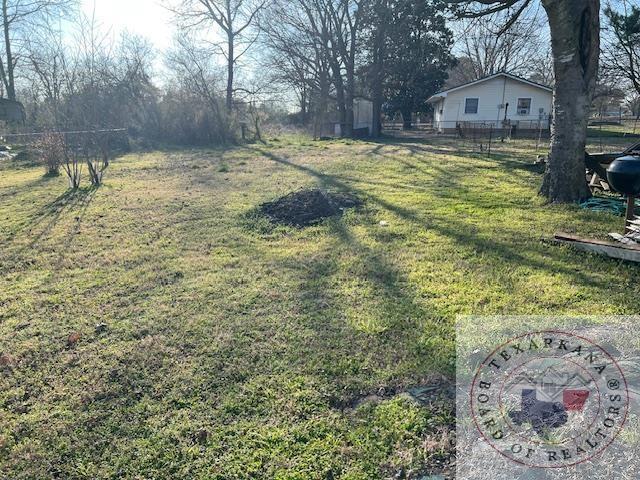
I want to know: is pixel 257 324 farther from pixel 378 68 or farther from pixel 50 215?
pixel 378 68

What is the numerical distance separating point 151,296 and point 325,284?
163cm

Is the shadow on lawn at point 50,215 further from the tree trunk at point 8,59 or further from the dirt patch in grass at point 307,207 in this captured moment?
the tree trunk at point 8,59

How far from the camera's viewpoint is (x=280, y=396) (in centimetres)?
244

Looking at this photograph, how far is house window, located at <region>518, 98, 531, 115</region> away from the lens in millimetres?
28578

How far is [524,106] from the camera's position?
28734mm

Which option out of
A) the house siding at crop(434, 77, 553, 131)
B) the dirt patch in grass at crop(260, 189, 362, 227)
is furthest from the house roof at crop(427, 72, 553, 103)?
the dirt patch in grass at crop(260, 189, 362, 227)

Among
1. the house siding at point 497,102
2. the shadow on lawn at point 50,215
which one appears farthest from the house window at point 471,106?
the shadow on lawn at point 50,215

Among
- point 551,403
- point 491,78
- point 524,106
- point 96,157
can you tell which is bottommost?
point 551,403

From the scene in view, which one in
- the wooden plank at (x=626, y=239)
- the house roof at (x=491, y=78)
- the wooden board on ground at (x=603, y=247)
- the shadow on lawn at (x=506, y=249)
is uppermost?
the house roof at (x=491, y=78)

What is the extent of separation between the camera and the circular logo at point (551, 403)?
181 cm

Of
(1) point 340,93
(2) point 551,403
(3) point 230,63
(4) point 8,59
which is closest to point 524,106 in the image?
(1) point 340,93

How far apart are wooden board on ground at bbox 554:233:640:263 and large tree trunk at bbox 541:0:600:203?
2189 millimetres

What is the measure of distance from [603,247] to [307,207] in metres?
4.03

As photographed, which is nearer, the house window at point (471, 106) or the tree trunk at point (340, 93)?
the tree trunk at point (340, 93)
